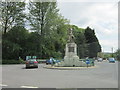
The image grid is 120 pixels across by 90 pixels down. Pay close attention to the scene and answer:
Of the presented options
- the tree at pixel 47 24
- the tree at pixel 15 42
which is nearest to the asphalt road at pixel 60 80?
the tree at pixel 15 42

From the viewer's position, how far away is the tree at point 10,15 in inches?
1950

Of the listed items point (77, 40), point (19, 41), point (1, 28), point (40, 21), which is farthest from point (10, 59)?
point (77, 40)

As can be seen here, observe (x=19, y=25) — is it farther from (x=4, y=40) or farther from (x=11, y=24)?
(x=4, y=40)

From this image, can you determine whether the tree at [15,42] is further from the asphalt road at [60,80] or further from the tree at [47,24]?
the asphalt road at [60,80]

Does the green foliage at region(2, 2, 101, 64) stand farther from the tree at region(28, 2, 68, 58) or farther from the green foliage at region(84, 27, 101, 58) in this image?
the green foliage at region(84, 27, 101, 58)

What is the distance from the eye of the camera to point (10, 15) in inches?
1969

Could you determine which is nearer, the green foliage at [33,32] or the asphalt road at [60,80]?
the asphalt road at [60,80]

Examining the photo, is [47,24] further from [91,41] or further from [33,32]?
[91,41]

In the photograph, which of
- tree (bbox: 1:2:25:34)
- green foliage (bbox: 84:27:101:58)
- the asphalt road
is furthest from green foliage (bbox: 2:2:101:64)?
green foliage (bbox: 84:27:101:58)

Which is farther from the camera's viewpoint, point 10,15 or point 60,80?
point 10,15

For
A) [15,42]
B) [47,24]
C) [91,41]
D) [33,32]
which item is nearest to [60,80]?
[15,42]

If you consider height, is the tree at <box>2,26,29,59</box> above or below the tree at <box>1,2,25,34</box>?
below

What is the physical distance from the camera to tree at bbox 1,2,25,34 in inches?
1950

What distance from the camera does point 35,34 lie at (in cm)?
5209
